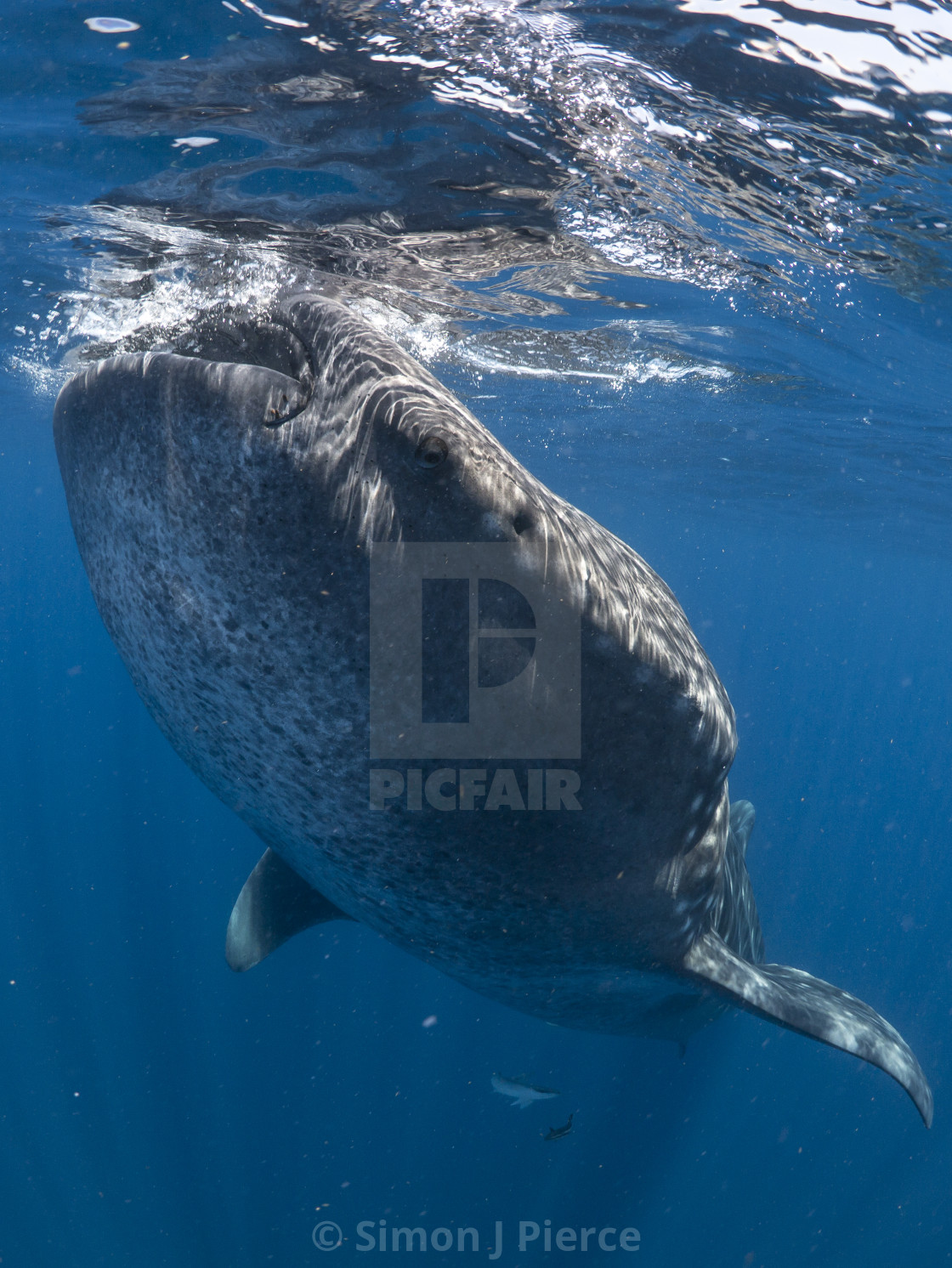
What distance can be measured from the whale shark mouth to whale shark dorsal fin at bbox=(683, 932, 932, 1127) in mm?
3296

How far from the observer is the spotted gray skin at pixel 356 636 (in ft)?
6.86

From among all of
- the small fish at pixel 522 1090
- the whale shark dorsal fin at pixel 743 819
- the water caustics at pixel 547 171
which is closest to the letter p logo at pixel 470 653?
the water caustics at pixel 547 171

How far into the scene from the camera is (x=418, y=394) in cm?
225

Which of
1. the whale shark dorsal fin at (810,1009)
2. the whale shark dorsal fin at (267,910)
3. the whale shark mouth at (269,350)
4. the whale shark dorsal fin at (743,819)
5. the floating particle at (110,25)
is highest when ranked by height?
the floating particle at (110,25)

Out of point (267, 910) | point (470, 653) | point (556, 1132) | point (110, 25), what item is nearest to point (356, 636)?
point (470, 653)

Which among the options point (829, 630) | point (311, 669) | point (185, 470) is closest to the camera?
point (185, 470)

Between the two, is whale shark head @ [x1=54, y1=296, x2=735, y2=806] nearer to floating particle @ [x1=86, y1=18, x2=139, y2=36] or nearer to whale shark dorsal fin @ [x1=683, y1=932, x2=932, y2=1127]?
whale shark dorsal fin @ [x1=683, y1=932, x2=932, y2=1127]

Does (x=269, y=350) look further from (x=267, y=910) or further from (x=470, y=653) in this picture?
(x=267, y=910)

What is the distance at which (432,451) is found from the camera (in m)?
2.03

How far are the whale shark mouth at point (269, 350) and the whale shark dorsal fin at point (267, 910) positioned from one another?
3.59 m

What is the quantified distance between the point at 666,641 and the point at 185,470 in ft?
6.08

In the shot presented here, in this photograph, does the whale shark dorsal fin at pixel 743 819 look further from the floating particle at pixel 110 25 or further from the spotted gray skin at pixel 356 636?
the floating particle at pixel 110 25

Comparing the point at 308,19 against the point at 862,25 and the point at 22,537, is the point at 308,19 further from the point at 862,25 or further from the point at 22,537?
the point at 22,537

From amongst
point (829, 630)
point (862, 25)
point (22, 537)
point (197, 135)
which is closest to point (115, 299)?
point (197, 135)
